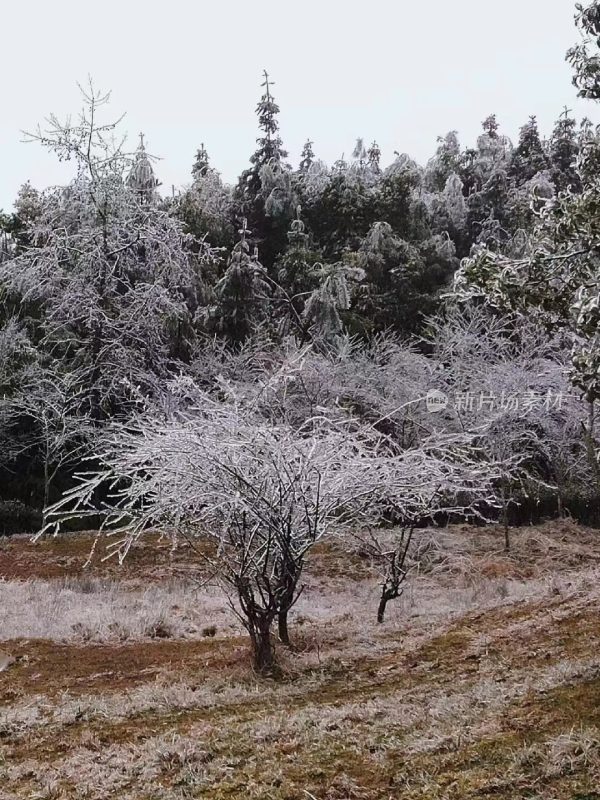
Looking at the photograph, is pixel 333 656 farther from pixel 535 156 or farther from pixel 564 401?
pixel 535 156

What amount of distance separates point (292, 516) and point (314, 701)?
129 cm

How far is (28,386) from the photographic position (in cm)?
1545

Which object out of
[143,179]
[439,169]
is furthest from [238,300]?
[439,169]

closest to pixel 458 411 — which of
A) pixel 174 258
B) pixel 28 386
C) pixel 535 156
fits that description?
pixel 174 258

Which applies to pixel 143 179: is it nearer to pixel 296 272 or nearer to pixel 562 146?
pixel 296 272

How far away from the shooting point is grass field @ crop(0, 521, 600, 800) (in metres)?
2.87

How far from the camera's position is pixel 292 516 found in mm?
5039

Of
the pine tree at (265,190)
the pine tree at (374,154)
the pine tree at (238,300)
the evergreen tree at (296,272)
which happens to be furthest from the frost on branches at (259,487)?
the pine tree at (374,154)

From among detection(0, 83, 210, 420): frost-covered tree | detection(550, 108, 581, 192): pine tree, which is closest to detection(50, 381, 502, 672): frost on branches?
detection(0, 83, 210, 420): frost-covered tree

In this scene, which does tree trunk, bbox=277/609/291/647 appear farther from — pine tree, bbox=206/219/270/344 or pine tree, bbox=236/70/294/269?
pine tree, bbox=236/70/294/269

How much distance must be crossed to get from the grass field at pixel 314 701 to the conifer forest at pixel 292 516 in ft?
0.08

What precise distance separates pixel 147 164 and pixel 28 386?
22.8 ft

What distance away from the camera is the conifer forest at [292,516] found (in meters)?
3.32

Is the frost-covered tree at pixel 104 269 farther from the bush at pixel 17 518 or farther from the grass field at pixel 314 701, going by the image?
the grass field at pixel 314 701
